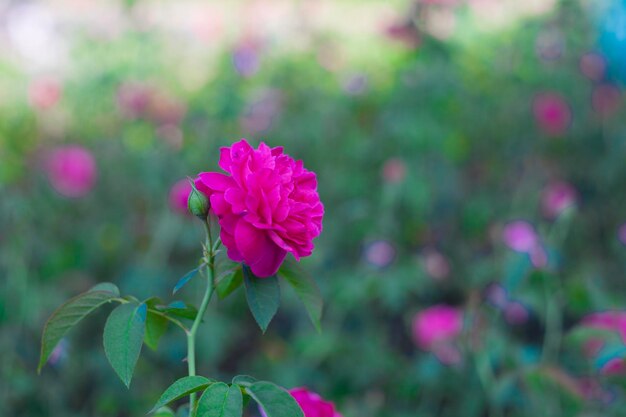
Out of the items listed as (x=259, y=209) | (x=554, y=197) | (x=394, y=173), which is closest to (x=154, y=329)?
(x=259, y=209)

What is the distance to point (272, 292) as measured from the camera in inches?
27.2

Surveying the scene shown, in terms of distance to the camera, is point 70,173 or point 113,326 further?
point 70,173

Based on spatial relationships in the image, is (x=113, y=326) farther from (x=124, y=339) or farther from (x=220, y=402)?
(x=220, y=402)

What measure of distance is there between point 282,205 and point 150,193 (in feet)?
6.38

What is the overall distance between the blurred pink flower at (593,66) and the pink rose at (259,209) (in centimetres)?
283

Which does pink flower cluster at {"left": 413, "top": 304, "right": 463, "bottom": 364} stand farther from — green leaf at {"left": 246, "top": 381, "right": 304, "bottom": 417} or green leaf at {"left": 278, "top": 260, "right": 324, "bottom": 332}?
green leaf at {"left": 246, "top": 381, "right": 304, "bottom": 417}

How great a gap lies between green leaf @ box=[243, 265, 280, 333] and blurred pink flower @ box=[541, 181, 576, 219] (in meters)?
1.68

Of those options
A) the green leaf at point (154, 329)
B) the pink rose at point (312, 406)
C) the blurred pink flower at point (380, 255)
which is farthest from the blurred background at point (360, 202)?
the pink rose at point (312, 406)

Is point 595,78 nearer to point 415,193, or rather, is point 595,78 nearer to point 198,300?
point 415,193

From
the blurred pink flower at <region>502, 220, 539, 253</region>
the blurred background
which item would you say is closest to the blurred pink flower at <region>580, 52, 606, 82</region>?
the blurred background

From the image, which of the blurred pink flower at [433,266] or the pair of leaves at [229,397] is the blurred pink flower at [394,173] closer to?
the blurred pink flower at [433,266]

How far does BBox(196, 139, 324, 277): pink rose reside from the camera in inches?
26.0

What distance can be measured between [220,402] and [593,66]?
300 centimetres

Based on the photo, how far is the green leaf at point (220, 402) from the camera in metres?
0.61
